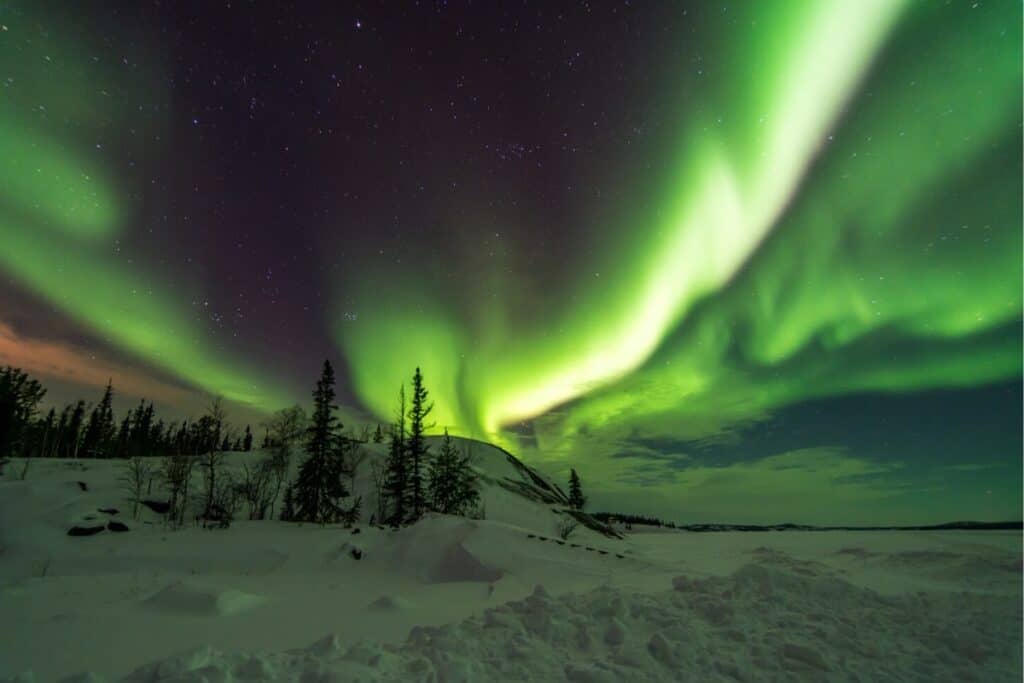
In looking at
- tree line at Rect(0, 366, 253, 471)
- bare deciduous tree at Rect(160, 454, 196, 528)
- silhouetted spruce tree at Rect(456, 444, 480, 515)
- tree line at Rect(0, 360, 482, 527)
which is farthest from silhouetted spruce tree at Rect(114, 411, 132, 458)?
silhouetted spruce tree at Rect(456, 444, 480, 515)

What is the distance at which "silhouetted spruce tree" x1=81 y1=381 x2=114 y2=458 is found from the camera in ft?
220

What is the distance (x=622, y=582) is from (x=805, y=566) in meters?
5.11

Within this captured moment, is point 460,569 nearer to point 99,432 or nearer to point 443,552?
point 443,552

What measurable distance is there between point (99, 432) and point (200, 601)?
86659mm

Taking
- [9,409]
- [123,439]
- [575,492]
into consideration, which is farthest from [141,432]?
[575,492]

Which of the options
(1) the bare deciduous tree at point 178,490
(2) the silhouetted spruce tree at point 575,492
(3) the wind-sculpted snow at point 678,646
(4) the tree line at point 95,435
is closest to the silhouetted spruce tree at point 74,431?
(4) the tree line at point 95,435

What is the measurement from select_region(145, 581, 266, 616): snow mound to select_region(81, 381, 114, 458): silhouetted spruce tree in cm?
8140

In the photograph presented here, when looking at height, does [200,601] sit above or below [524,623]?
above

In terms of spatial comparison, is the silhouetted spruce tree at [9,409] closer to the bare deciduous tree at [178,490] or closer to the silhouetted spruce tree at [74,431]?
the bare deciduous tree at [178,490]

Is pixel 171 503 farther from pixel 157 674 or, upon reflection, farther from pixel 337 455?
pixel 157 674

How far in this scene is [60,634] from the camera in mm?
7156

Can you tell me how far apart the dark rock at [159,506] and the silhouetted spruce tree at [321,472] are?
26.9 feet

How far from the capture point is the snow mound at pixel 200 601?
8.66 metres

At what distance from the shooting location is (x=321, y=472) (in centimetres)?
3381
